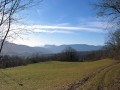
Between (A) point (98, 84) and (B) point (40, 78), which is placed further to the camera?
(B) point (40, 78)

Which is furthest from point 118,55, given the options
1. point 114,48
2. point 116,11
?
point 116,11

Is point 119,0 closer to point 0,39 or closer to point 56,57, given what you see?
point 0,39

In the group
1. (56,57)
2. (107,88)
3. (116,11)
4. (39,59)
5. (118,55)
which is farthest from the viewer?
(56,57)

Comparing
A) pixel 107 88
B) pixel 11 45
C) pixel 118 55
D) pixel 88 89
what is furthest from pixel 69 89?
pixel 118 55

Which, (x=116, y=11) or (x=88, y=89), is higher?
(x=116, y=11)

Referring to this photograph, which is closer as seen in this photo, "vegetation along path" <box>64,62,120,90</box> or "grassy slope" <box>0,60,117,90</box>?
"vegetation along path" <box>64,62,120,90</box>

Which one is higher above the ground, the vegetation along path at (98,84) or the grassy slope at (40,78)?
the vegetation along path at (98,84)

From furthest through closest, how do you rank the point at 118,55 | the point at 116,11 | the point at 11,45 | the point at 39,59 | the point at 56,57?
1. the point at 56,57
2. the point at 39,59
3. the point at 118,55
4. the point at 116,11
5. the point at 11,45

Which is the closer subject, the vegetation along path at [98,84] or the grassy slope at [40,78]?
the vegetation along path at [98,84]

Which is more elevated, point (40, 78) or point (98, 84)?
point (98, 84)

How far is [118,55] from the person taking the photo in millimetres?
92500

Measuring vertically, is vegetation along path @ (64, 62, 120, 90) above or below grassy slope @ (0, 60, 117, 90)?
above

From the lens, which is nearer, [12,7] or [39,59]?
[12,7]

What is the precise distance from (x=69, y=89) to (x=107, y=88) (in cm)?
294
